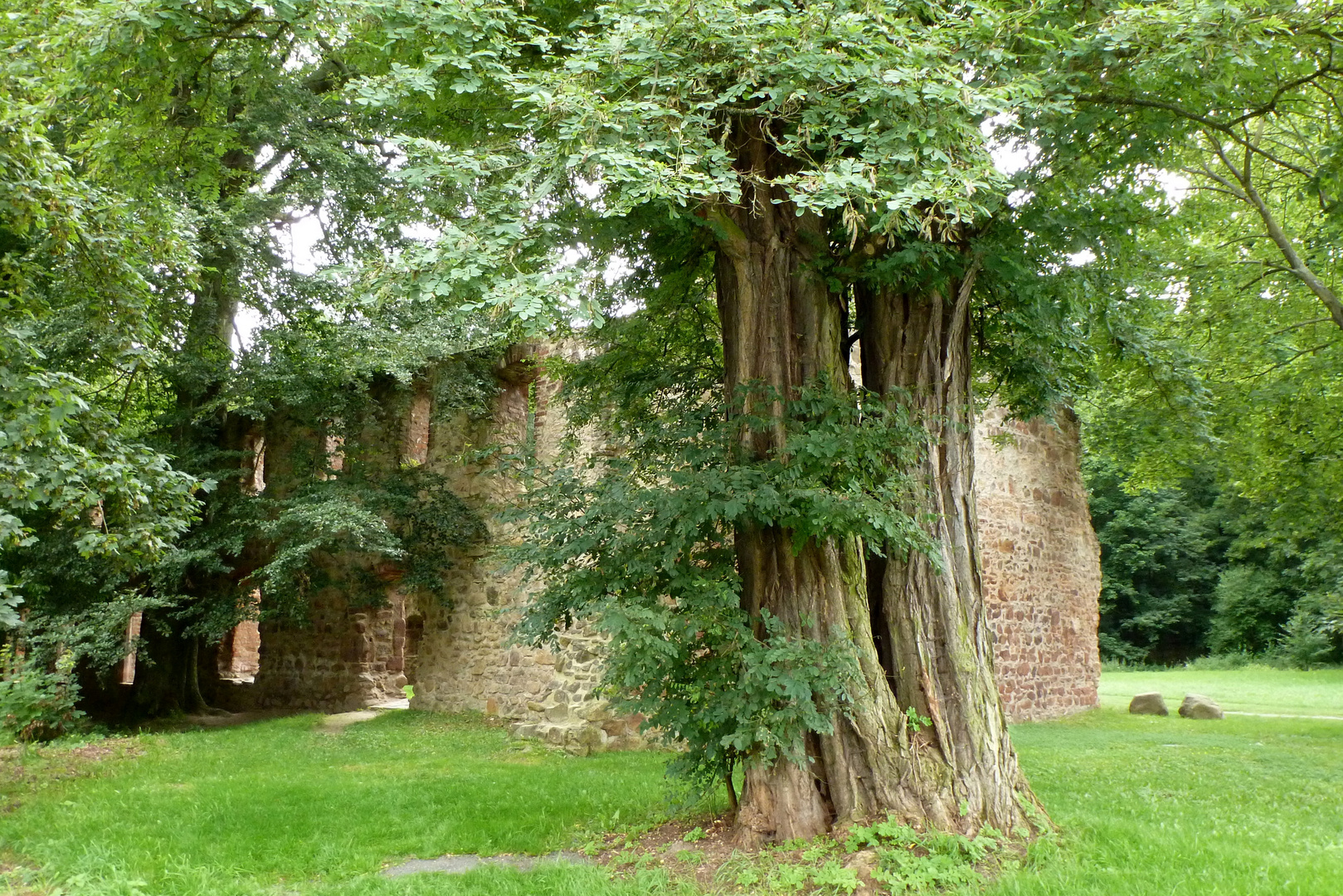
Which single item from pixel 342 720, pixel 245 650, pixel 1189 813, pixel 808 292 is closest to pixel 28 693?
pixel 342 720

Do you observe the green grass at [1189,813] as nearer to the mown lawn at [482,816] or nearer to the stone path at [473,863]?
the mown lawn at [482,816]

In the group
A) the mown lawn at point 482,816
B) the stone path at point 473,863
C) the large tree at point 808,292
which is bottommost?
the stone path at point 473,863

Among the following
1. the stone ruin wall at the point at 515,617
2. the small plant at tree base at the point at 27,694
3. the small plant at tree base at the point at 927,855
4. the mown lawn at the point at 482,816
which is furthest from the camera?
the stone ruin wall at the point at 515,617

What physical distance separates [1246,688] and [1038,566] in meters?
10.5

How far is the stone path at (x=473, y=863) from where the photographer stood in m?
5.37

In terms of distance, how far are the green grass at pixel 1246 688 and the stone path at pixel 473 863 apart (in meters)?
13.5

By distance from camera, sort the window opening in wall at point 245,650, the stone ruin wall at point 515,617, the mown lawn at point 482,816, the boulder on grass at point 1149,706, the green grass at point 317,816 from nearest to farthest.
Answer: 1. the mown lawn at point 482,816
2. the green grass at point 317,816
3. the stone ruin wall at point 515,617
4. the boulder on grass at point 1149,706
5. the window opening in wall at point 245,650

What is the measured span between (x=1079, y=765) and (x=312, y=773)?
689 centimetres

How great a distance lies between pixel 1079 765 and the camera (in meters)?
8.95

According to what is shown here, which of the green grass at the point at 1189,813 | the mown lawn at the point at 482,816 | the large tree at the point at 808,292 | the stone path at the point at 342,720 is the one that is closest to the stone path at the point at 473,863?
the mown lawn at the point at 482,816

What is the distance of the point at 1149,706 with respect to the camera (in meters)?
15.4

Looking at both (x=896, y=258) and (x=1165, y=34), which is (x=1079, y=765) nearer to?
(x=896, y=258)

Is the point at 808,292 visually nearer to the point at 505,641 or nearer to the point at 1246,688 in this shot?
the point at 505,641

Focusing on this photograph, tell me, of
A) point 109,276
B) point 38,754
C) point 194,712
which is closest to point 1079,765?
point 109,276
